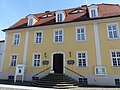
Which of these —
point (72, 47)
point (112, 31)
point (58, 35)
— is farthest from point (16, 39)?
point (112, 31)

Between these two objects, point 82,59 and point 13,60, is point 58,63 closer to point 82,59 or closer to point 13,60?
point 82,59

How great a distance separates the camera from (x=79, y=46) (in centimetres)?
1400

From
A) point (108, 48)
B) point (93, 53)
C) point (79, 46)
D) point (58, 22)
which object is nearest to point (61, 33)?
point (58, 22)

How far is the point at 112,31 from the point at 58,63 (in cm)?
709

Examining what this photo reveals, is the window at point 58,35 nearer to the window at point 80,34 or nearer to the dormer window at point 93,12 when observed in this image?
the window at point 80,34

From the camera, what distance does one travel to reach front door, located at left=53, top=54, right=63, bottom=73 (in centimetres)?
1433

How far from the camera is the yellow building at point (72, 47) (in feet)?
41.9

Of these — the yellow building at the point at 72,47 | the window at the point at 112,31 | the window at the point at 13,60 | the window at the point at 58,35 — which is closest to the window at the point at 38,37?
the yellow building at the point at 72,47

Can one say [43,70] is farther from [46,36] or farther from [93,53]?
[93,53]

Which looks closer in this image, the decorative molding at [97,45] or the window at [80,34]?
the decorative molding at [97,45]

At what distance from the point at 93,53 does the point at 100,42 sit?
1439 mm

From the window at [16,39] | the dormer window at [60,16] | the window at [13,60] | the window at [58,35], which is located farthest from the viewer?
the window at [16,39]

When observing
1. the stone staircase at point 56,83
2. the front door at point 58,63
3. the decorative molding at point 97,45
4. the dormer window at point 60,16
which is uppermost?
the dormer window at point 60,16

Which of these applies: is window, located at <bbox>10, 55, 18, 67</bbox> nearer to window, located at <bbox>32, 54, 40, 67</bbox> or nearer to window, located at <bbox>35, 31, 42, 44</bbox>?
window, located at <bbox>32, 54, 40, 67</bbox>
